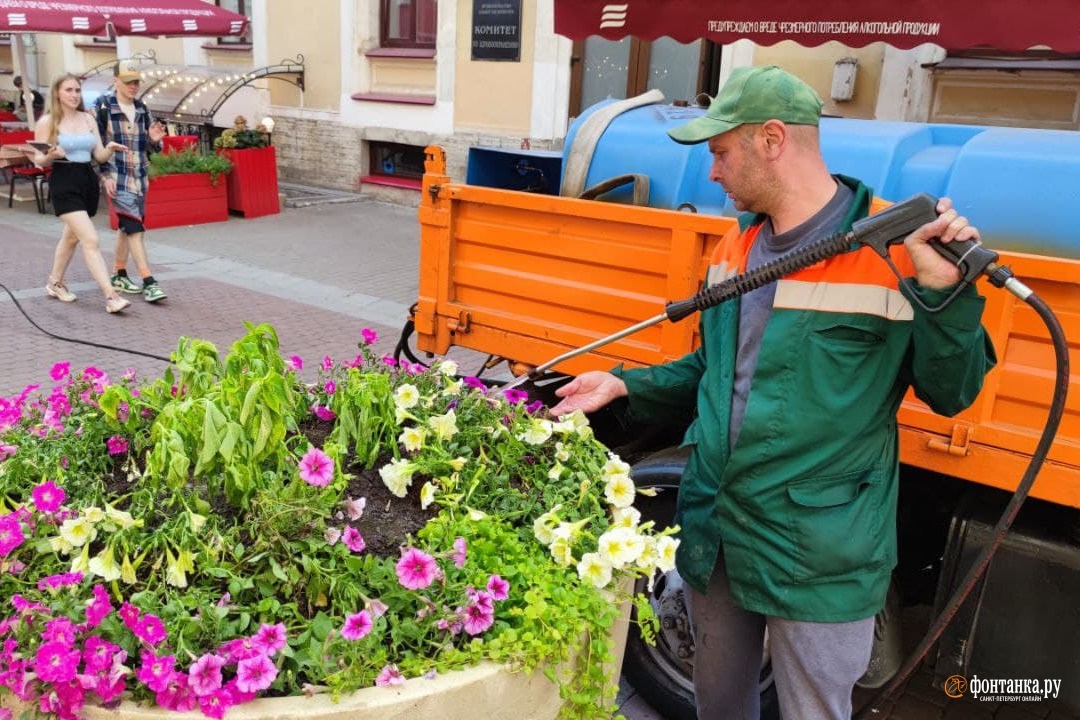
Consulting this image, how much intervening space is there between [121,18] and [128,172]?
14.6 ft

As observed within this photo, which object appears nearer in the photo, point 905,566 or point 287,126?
point 905,566

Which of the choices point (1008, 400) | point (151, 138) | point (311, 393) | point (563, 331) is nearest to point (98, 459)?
point (311, 393)

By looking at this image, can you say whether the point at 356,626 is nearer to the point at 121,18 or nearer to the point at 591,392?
the point at 591,392

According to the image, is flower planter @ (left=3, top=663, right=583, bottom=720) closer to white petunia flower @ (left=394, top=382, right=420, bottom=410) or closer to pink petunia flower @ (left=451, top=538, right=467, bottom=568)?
pink petunia flower @ (left=451, top=538, right=467, bottom=568)

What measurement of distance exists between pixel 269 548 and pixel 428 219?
6.73 ft

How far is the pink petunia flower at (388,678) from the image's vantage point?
1758 mm

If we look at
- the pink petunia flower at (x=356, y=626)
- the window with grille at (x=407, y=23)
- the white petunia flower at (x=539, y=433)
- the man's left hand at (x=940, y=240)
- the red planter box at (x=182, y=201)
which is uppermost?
the window with grille at (x=407, y=23)

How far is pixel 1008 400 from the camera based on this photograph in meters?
2.60

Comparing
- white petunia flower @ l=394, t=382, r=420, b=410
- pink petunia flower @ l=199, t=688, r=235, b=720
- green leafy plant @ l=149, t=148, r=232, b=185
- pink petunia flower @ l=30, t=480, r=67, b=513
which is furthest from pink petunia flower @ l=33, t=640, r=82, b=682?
green leafy plant @ l=149, t=148, r=232, b=185

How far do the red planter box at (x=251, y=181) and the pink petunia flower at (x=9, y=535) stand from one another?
10.2 m

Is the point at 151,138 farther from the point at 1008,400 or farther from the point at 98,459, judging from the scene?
the point at 1008,400

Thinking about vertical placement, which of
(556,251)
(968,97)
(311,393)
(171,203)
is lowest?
(171,203)

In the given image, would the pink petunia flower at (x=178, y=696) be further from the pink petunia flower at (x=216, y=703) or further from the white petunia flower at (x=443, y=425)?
the white petunia flower at (x=443, y=425)

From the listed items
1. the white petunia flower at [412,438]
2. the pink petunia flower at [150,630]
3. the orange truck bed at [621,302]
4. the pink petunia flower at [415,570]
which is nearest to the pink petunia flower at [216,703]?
the pink petunia flower at [150,630]
